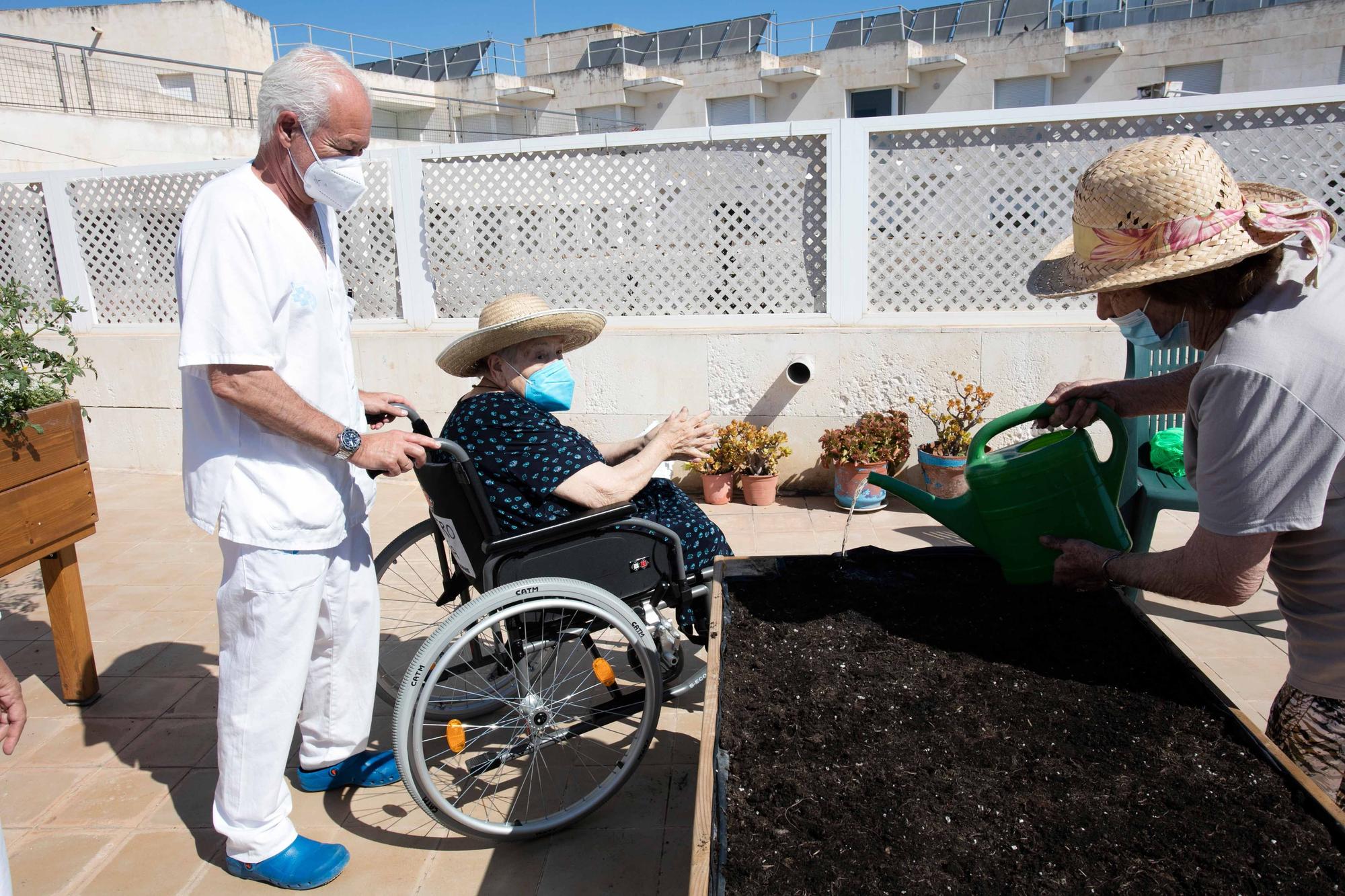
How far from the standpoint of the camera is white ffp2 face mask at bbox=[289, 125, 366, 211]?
1973mm

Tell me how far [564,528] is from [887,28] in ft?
93.5

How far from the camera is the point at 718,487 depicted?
5012 millimetres

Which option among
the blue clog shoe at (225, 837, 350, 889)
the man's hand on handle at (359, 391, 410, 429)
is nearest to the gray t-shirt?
the man's hand on handle at (359, 391, 410, 429)

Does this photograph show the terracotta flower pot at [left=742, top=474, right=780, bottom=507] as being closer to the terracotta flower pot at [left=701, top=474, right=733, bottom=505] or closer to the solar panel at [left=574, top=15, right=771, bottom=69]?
the terracotta flower pot at [left=701, top=474, right=733, bottom=505]

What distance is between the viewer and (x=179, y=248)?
6.16 ft

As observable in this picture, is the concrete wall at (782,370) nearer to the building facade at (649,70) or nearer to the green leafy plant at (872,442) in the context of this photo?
the green leafy plant at (872,442)

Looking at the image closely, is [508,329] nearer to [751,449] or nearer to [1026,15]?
[751,449]

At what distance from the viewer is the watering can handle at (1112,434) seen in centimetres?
191

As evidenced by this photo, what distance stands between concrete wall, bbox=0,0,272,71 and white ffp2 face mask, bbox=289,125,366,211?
24.1 m

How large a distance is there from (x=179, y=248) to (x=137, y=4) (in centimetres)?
2661

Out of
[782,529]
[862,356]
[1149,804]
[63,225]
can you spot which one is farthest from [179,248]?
[63,225]

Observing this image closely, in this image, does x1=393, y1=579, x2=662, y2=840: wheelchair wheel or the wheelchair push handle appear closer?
x1=393, y1=579, x2=662, y2=840: wheelchair wheel

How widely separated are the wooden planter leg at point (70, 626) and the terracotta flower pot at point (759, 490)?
3.11 m

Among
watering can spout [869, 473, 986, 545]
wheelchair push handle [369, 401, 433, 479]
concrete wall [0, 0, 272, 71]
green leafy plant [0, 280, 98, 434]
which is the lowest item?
watering can spout [869, 473, 986, 545]
